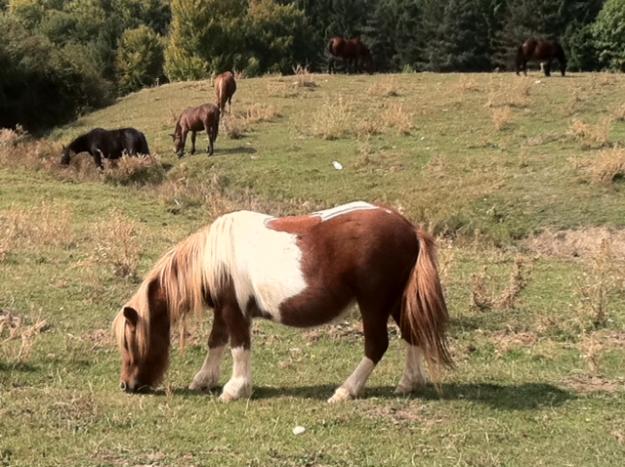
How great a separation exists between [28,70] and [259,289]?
32.8 m

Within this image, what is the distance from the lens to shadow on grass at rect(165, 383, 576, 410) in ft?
18.2

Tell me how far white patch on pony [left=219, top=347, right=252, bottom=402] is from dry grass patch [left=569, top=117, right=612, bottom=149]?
13675mm

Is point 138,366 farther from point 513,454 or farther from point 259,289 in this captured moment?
point 513,454

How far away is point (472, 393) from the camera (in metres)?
5.73

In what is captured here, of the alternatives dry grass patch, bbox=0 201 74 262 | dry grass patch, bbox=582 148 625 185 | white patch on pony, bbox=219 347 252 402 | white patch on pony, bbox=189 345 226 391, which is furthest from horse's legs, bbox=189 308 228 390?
dry grass patch, bbox=582 148 625 185

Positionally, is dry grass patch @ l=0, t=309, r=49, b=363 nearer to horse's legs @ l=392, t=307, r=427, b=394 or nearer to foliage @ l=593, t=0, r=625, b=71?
horse's legs @ l=392, t=307, r=427, b=394

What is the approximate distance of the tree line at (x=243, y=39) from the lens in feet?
117

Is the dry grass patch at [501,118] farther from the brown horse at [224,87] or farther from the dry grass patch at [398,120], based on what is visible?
the brown horse at [224,87]

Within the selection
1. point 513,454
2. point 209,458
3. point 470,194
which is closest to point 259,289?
point 209,458

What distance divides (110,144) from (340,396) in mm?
15566

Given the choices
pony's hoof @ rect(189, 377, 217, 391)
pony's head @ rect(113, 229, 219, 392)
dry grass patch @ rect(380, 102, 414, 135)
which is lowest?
dry grass patch @ rect(380, 102, 414, 135)

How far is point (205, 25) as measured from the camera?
155 feet

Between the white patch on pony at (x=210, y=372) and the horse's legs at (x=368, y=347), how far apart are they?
0.92 meters

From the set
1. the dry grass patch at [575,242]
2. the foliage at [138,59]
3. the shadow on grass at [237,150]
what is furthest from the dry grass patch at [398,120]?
the foliage at [138,59]
